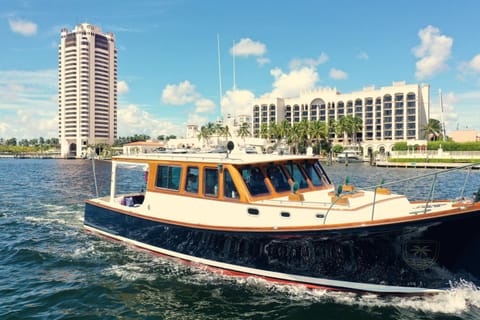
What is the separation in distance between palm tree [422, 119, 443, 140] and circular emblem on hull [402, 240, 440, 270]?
381ft

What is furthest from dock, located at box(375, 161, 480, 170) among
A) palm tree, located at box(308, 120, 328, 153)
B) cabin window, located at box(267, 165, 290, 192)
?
cabin window, located at box(267, 165, 290, 192)

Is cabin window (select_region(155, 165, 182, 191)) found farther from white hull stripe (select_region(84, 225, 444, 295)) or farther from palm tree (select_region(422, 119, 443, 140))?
palm tree (select_region(422, 119, 443, 140))

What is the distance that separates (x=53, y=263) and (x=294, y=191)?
778 centimetres

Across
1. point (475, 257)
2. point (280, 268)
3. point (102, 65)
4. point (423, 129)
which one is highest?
point (102, 65)

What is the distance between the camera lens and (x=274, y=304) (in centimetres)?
806

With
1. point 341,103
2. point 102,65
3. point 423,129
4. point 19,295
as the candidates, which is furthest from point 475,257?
point 102,65

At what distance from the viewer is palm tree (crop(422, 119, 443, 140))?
110562 millimetres

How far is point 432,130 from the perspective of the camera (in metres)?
111

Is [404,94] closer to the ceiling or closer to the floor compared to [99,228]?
closer to the ceiling

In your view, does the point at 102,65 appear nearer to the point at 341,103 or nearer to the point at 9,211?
the point at 341,103

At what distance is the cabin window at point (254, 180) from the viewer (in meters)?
9.53

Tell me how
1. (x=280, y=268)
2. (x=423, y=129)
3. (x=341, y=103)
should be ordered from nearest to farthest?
(x=280, y=268) < (x=423, y=129) < (x=341, y=103)

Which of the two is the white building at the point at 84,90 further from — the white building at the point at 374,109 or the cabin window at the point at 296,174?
the cabin window at the point at 296,174

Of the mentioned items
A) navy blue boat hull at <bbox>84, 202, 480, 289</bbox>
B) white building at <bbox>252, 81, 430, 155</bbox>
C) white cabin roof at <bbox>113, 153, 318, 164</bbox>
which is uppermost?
white building at <bbox>252, 81, 430, 155</bbox>
